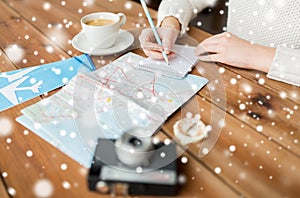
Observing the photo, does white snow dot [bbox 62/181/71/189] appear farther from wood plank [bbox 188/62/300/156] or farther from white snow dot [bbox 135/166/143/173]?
wood plank [bbox 188/62/300/156]

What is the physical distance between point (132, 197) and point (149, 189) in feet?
0.10

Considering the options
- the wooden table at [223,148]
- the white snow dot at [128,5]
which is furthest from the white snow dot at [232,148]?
the white snow dot at [128,5]

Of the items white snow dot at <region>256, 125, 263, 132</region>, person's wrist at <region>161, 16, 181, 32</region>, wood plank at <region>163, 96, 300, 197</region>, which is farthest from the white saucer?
white snow dot at <region>256, 125, 263, 132</region>

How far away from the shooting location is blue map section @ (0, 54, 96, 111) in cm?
79

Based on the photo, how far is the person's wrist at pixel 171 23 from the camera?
1073mm

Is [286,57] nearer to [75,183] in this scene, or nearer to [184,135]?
[184,135]

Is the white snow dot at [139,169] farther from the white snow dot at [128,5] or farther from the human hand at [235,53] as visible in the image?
the white snow dot at [128,5]

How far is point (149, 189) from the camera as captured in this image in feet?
1.81

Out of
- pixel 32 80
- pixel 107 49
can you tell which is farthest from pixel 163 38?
pixel 32 80

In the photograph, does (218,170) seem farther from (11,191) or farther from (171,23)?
(171,23)

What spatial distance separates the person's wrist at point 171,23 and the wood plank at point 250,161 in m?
0.43

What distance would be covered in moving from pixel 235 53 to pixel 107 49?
339 millimetres

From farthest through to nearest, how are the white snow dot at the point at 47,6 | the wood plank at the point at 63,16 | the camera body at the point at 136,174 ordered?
1. the white snow dot at the point at 47,6
2. the wood plank at the point at 63,16
3. the camera body at the point at 136,174

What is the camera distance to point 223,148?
0.66m
